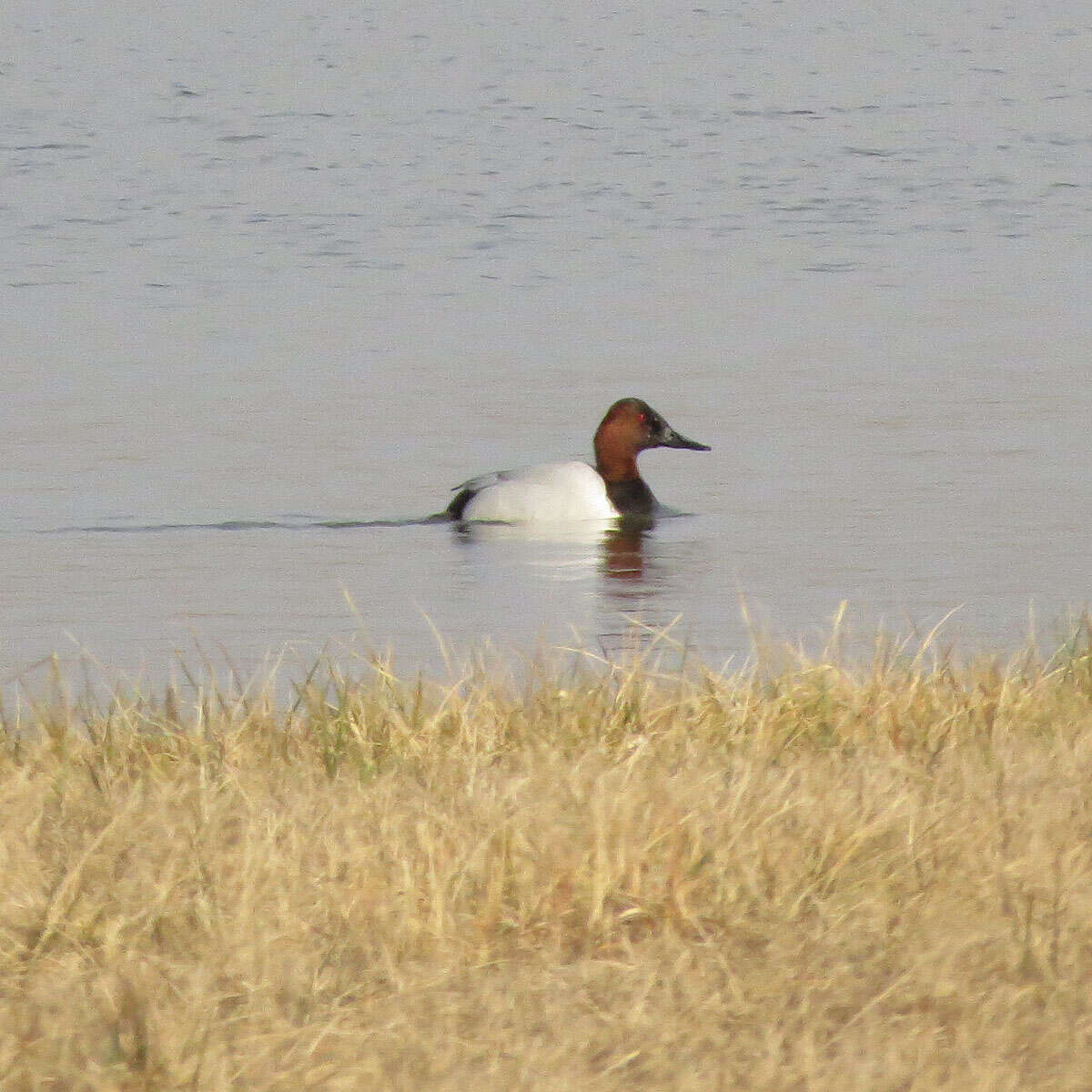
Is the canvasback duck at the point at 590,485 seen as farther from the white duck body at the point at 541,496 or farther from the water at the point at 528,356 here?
the water at the point at 528,356

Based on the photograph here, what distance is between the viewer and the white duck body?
38.2ft

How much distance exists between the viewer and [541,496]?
12219mm

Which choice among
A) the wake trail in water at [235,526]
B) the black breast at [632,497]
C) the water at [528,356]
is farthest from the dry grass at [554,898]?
the black breast at [632,497]

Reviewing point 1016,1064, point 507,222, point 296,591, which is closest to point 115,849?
point 1016,1064

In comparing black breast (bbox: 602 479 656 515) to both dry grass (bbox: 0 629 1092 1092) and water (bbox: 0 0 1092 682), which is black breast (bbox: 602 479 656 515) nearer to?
water (bbox: 0 0 1092 682)

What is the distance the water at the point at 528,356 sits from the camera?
990cm

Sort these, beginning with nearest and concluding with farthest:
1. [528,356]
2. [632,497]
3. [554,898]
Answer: [554,898] → [632,497] → [528,356]

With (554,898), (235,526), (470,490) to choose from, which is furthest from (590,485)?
(554,898)

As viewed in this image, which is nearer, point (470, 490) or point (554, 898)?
point (554, 898)

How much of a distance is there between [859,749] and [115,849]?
1.69 meters

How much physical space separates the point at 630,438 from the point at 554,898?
28.5 ft

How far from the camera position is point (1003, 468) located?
1255 centimetres

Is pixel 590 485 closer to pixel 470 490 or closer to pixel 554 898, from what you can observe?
pixel 470 490

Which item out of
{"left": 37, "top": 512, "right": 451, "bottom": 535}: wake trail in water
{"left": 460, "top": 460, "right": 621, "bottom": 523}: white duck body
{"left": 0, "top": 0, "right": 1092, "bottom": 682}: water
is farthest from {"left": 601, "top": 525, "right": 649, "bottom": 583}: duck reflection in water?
{"left": 37, "top": 512, "right": 451, "bottom": 535}: wake trail in water
